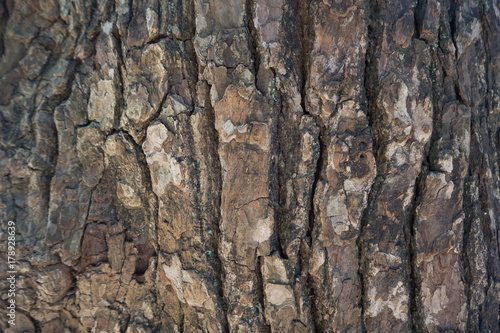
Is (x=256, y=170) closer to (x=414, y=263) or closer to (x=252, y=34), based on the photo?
(x=252, y=34)

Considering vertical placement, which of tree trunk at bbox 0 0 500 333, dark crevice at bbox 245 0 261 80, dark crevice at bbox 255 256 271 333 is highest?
dark crevice at bbox 245 0 261 80

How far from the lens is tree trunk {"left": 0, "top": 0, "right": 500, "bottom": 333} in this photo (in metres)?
1.58

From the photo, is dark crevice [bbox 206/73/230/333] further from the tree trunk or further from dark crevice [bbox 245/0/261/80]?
dark crevice [bbox 245/0/261/80]

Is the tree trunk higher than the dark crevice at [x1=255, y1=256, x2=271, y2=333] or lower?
higher

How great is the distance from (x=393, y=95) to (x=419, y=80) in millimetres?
188

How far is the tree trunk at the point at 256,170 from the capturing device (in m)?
1.58

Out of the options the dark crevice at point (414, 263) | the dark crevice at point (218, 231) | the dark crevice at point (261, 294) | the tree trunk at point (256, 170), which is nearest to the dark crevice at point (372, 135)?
the tree trunk at point (256, 170)

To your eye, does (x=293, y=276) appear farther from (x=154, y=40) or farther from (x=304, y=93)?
(x=154, y=40)

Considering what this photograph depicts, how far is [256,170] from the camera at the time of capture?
62.2 inches

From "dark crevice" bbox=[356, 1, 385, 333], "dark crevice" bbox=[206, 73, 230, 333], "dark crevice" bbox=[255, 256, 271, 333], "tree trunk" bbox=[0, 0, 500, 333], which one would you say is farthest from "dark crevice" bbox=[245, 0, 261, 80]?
"dark crevice" bbox=[255, 256, 271, 333]

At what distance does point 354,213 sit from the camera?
5.20ft

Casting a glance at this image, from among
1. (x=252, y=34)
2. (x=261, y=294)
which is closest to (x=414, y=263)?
(x=261, y=294)

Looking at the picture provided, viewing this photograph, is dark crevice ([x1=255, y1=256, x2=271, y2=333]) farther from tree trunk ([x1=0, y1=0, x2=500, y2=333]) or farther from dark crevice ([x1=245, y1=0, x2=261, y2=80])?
dark crevice ([x1=245, y1=0, x2=261, y2=80])

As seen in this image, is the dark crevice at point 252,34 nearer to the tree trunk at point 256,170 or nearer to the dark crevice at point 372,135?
the tree trunk at point 256,170
